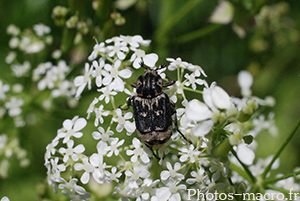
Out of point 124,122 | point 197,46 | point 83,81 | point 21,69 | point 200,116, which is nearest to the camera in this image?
point 200,116

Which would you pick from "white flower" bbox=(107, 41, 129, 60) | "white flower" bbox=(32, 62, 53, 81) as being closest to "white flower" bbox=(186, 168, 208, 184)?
"white flower" bbox=(107, 41, 129, 60)

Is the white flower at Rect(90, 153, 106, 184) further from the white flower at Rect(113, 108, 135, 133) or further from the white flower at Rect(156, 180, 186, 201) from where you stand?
the white flower at Rect(156, 180, 186, 201)

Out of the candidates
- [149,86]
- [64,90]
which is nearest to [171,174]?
[149,86]

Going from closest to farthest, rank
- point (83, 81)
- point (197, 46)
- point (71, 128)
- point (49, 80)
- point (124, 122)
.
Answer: point (124, 122) → point (71, 128) → point (83, 81) → point (49, 80) → point (197, 46)

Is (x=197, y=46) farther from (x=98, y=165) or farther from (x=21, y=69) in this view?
(x=98, y=165)

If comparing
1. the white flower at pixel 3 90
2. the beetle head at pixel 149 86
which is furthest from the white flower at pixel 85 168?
the white flower at pixel 3 90

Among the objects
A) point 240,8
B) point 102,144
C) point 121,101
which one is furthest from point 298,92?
point 102,144

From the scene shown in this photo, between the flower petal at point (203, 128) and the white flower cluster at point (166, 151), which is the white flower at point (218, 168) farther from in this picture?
the flower petal at point (203, 128)
